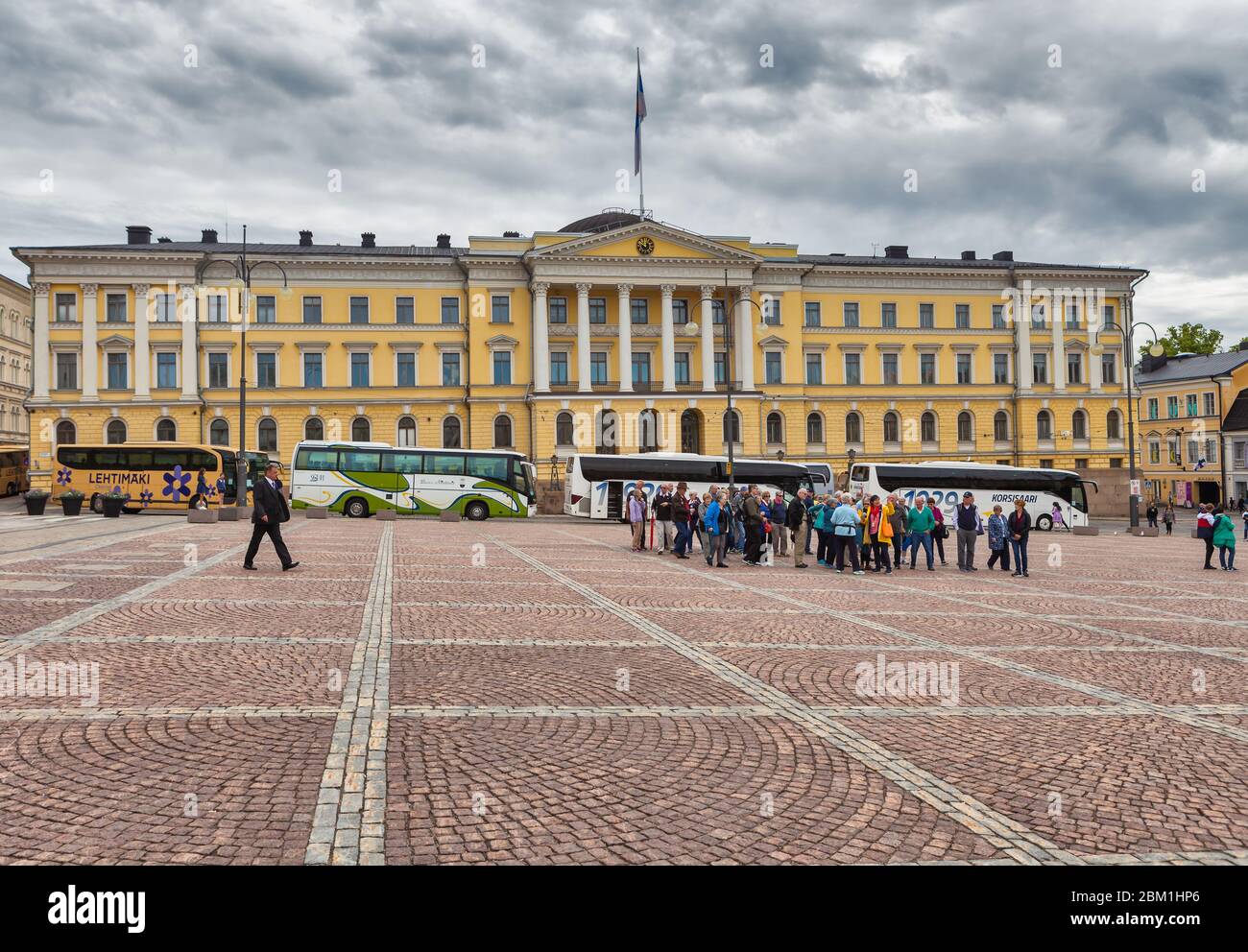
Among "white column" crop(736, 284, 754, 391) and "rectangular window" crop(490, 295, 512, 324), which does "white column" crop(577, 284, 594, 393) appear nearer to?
"rectangular window" crop(490, 295, 512, 324)

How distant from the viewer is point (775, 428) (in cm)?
6216

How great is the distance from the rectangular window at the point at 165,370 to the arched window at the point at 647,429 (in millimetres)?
30069

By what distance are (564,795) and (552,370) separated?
5620cm

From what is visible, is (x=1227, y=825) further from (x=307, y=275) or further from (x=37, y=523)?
(x=307, y=275)

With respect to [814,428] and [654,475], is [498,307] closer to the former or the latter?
[814,428]

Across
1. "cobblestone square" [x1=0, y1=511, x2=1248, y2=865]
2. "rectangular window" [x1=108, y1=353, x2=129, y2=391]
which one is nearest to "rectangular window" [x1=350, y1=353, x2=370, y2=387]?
"rectangular window" [x1=108, y1=353, x2=129, y2=391]

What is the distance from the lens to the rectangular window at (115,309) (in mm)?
56156

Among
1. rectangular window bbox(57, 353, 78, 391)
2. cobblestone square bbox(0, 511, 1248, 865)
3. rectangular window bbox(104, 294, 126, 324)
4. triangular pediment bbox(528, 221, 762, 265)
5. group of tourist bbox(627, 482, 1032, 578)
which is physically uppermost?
triangular pediment bbox(528, 221, 762, 265)

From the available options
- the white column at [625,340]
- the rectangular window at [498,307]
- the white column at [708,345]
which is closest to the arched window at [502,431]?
the rectangular window at [498,307]

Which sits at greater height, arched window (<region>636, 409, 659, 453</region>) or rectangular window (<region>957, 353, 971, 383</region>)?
rectangular window (<region>957, 353, 971, 383</region>)

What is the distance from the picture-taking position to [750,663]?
878 centimetres

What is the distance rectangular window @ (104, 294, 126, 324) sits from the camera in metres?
56.2

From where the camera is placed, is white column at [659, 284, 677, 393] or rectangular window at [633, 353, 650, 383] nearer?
white column at [659, 284, 677, 393]

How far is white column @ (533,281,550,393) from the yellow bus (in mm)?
23483
